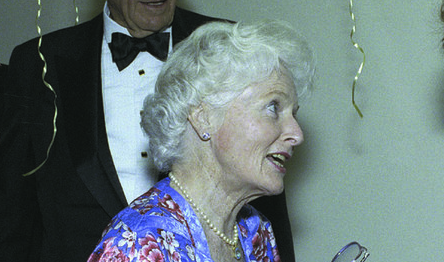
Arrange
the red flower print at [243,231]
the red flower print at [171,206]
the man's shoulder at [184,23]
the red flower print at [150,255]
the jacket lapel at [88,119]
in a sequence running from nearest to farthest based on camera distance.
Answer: the red flower print at [150,255] → the red flower print at [171,206] → the red flower print at [243,231] → the jacket lapel at [88,119] → the man's shoulder at [184,23]

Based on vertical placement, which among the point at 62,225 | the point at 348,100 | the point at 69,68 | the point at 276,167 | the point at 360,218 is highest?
the point at 276,167

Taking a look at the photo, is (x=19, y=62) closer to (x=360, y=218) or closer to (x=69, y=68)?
(x=69, y=68)

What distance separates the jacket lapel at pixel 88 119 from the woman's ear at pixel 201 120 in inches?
24.3

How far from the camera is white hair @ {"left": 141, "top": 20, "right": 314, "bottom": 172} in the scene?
176 cm

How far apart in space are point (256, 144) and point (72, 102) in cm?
89

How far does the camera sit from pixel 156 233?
1.61 metres

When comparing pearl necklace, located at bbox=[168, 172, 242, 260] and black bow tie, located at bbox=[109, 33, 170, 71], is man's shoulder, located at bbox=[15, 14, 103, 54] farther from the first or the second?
pearl necklace, located at bbox=[168, 172, 242, 260]

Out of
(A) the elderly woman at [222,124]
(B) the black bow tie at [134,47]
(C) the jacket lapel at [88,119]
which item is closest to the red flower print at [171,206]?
(A) the elderly woman at [222,124]

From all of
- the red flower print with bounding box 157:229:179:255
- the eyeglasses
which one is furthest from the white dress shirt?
the eyeglasses

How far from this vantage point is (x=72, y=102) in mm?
2414

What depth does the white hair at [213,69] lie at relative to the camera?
1.76 meters

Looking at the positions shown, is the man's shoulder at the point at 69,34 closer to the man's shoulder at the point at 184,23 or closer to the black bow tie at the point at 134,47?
the black bow tie at the point at 134,47

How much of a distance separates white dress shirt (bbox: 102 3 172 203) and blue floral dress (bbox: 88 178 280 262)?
1.98 feet

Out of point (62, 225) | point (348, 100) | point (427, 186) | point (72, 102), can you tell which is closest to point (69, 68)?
point (72, 102)
